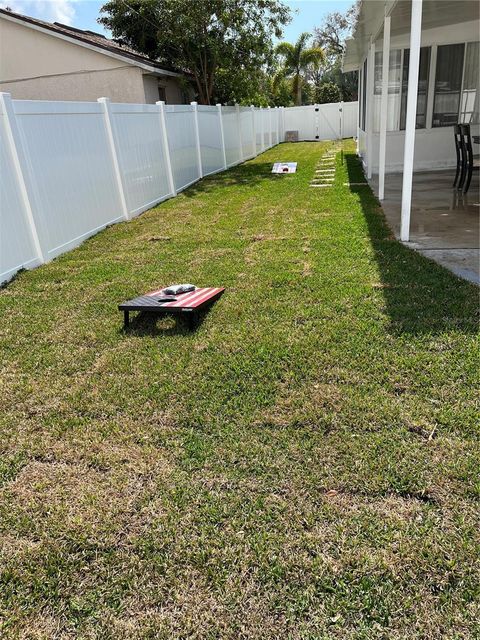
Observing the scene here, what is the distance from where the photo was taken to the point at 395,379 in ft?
10.1

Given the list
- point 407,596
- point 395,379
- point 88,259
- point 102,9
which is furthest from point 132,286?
point 102,9

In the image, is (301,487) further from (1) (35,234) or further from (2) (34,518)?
(1) (35,234)

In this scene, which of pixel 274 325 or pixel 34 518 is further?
pixel 274 325

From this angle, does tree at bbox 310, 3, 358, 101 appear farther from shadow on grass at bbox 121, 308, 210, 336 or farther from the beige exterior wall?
shadow on grass at bbox 121, 308, 210, 336

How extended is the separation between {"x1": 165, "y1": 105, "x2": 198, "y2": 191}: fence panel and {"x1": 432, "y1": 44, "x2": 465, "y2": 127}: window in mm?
6220

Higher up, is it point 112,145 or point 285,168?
point 112,145

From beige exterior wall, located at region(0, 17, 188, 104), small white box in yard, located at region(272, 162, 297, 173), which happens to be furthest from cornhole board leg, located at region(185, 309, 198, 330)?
beige exterior wall, located at region(0, 17, 188, 104)

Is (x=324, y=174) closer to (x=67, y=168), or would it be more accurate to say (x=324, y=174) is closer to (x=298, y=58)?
(x=67, y=168)

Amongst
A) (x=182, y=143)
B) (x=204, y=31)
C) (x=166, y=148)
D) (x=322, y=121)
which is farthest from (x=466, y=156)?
(x=322, y=121)

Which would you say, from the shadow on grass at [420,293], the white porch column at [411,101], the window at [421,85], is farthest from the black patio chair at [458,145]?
the shadow on grass at [420,293]

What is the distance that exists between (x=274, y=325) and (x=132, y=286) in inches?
78.8

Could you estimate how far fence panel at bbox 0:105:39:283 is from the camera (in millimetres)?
5398

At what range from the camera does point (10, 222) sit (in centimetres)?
556

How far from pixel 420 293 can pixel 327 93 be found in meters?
35.9
